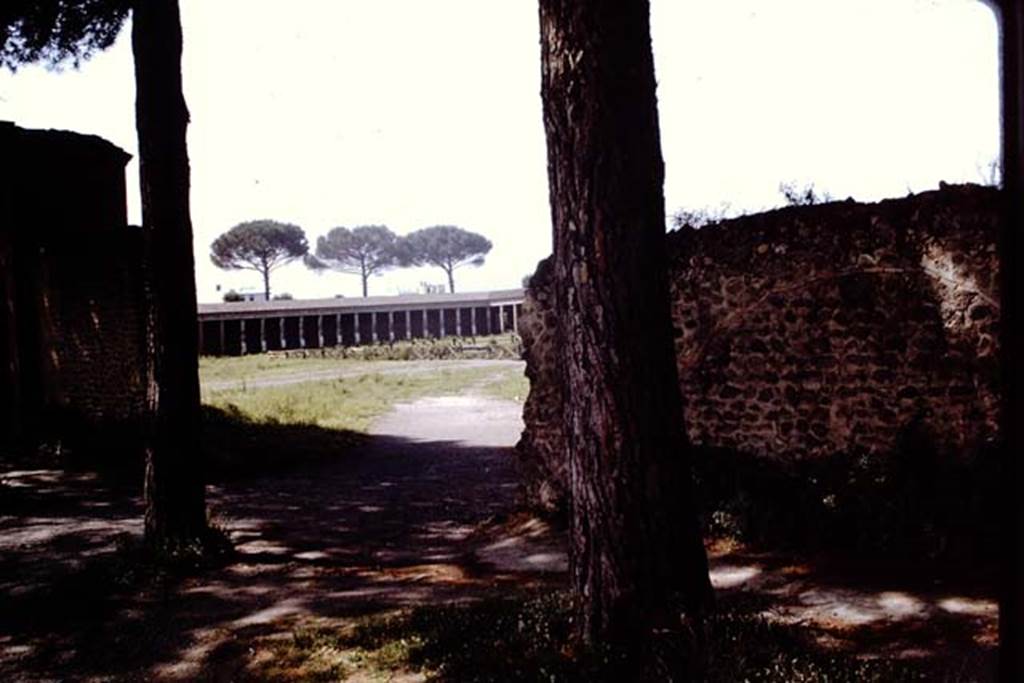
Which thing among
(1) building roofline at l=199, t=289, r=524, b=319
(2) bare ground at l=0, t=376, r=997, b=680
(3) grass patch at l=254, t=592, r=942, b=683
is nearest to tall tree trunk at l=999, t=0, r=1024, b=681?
(3) grass patch at l=254, t=592, r=942, b=683

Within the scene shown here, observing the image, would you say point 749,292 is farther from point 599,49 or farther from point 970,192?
point 599,49

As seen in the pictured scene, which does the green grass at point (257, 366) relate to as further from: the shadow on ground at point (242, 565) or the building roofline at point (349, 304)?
the shadow on ground at point (242, 565)

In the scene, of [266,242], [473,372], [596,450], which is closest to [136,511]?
[596,450]

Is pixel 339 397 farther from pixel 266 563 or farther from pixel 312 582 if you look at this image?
pixel 312 582

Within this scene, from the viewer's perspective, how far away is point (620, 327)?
3877mm

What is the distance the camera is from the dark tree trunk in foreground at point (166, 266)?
23.9ft

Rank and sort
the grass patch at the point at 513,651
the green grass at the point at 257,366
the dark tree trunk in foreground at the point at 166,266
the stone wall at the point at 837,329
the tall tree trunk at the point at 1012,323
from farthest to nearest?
the green grass at the point at 257,366 → the dark tree trunk in foreground at the point at 166,266 → the stone wall at the point at 837,329 → the grass patch at the point at 513,651 → the tall tree trunk at the point at 1012,323

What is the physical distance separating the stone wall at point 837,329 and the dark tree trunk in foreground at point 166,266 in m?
4.09

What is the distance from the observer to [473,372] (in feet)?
106

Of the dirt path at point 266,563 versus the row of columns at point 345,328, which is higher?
the row of columns at point 345,328

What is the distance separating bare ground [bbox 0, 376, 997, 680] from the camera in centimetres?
498

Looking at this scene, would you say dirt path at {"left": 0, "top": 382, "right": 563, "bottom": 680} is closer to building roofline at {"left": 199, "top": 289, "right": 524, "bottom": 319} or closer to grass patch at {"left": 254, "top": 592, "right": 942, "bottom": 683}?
grass patch at {"left": 254, "top": 592, "right": 942, "bottom": 683}

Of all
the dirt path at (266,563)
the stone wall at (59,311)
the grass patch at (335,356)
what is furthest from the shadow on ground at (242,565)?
the grass patch at (335,356)

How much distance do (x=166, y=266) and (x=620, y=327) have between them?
537 centimetres
